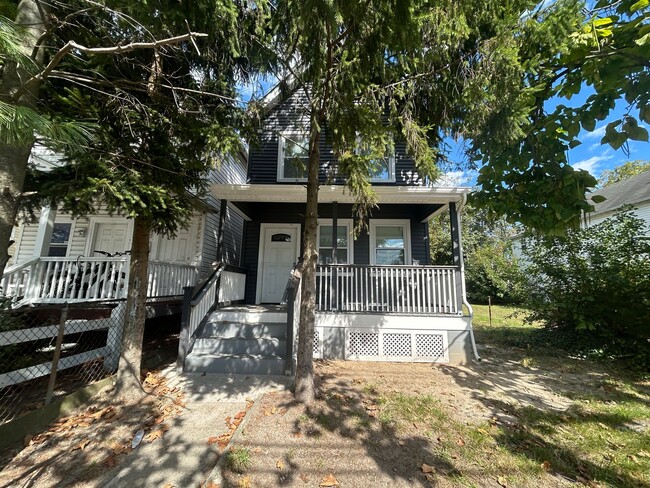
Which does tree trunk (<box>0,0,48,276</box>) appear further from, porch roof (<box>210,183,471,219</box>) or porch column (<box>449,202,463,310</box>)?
porch column (<box>449,202,463,310</box>)

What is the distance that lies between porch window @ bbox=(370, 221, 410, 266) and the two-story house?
0.10 feet

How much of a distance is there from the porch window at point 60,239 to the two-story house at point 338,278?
5.11 m

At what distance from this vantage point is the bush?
5734 mm

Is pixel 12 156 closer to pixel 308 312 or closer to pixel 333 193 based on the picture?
pixel 308 312

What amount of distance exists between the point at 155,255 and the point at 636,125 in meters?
9.15

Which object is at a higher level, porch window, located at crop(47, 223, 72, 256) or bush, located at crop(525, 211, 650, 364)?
porch window, located at crop(47, 223, 72, 256)

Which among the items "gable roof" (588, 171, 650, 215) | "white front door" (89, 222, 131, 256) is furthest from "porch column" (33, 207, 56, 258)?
"gable roof" (588, 171, 650, 215)

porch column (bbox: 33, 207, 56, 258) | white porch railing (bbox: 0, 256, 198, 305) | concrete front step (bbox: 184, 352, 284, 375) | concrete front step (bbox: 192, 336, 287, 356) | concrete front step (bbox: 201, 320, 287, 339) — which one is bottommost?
concrete front step (bbox: 184, 352, 284, 375)

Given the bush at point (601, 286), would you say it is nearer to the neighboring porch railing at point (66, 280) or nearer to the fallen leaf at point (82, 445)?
the fallen leaf at point (82, 445)

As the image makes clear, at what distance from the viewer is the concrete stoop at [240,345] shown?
15.4ft

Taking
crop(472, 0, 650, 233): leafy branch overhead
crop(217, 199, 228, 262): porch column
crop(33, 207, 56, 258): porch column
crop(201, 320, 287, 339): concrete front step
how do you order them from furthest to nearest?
crop(217, 199, 228, 262): porch column → crop(33, 207, 56, 258): porch column → crop(201, 320, 287, 339): concrete front step → crop(472, 0, 650, 233): leafy branch overhead

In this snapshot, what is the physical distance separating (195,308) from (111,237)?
4.98 metres

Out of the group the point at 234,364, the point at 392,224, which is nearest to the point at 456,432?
the point at 234,364

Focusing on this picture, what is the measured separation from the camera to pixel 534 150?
347 cm
